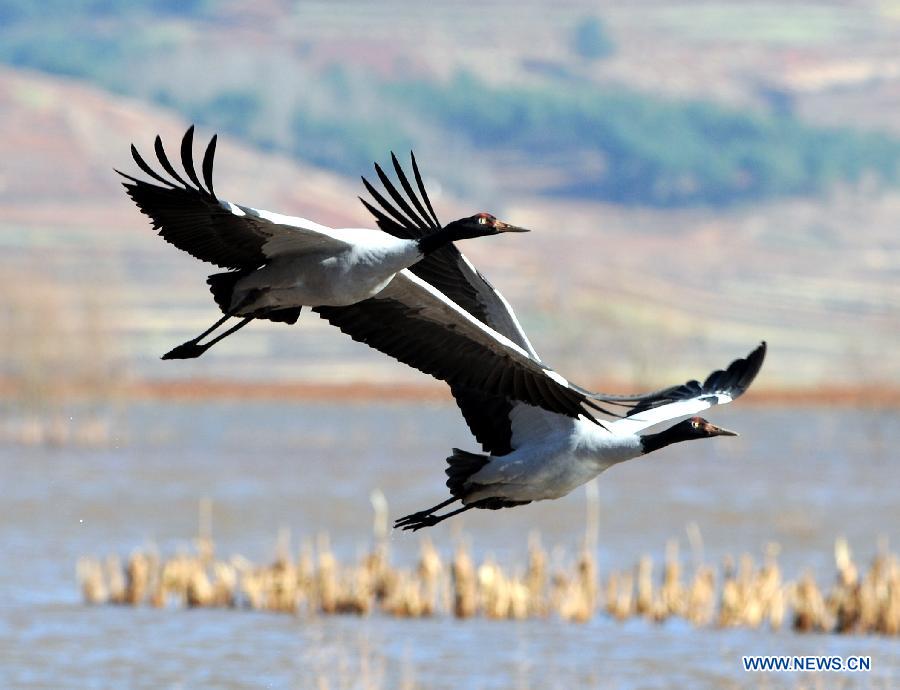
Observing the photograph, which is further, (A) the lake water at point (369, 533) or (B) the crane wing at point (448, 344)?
(A) the lake water at point (369, 533)

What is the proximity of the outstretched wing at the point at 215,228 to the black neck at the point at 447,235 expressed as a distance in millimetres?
461

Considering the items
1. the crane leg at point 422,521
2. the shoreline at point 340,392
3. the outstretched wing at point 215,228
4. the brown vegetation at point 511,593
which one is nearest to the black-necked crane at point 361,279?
the outstretched wing at point 215,228

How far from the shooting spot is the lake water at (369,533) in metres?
24.1

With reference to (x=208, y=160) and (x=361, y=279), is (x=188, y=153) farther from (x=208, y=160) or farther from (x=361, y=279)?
(x=361, y=279)

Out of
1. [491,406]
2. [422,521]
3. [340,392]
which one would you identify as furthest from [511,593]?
[340,392]

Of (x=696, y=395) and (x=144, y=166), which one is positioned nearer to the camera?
(x=144, y=166)

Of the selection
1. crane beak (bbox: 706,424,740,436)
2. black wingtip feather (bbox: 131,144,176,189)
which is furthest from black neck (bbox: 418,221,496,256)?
crane beak (bbox: 706,424,740,436)

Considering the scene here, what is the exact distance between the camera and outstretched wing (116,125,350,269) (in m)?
11.1

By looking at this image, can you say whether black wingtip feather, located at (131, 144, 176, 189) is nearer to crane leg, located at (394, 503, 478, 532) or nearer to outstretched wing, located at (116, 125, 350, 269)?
outstretched wing, located at (116, 125, 350, 269)

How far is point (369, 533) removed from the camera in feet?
135

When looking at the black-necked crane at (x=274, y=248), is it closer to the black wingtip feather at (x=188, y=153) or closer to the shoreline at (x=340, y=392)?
the black wingtip feather at (x=188, y=153)

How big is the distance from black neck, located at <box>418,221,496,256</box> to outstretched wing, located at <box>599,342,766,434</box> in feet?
5.28

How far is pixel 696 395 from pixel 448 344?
2.06 m

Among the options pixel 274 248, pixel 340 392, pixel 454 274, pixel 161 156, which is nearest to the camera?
pixel 161 156
